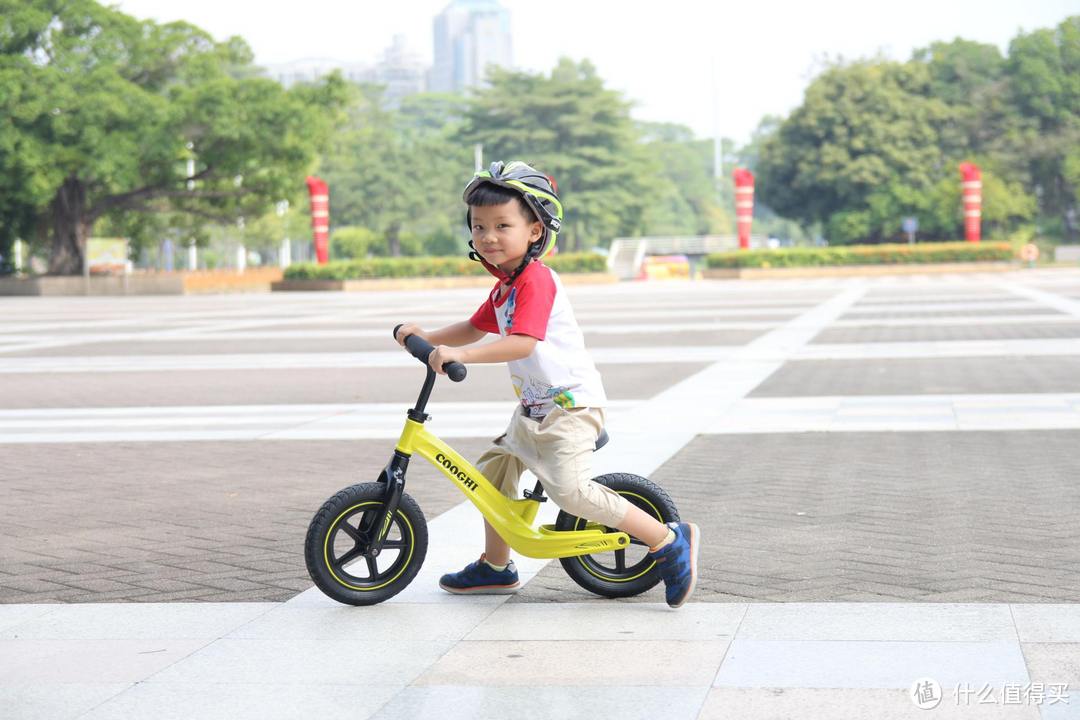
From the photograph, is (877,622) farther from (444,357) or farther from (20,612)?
(20,612)

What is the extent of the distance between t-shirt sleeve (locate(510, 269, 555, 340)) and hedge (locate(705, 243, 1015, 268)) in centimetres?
4618

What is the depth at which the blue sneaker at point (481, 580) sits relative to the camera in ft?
15.6

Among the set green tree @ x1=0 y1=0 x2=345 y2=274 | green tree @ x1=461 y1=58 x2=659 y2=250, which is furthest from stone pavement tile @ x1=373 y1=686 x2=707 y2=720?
green tree @ x1=461 y1=58 x2=659 y2=250

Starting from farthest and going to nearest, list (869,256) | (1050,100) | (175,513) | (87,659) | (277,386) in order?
(1050,100), (869,256), (277,386), (175,513), (87,659)

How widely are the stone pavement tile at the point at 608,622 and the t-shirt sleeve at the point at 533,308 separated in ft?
2.90

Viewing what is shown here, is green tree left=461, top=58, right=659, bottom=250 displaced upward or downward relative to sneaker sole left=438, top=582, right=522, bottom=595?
upward

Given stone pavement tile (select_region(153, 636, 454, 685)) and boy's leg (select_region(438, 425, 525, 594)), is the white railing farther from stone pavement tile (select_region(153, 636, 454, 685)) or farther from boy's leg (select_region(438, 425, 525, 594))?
stone pavement tile (select_region(153, 636, 454, 685))

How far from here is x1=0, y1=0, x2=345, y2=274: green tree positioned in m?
40.4

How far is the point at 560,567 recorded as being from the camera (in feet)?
17.3

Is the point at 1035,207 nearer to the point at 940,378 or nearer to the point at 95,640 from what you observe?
the point at 940,378

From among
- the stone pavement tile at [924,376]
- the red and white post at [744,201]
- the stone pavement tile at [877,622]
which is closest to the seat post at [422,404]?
the stone pavement tile at [877,622]

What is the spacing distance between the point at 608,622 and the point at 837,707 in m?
1.10

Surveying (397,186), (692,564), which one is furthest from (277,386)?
(397,186)

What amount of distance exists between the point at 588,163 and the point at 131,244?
22.8m
